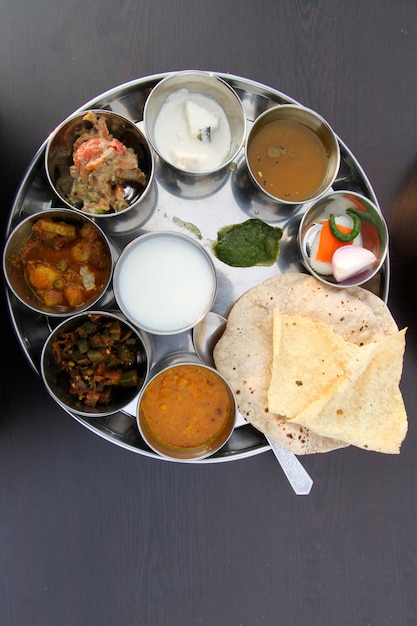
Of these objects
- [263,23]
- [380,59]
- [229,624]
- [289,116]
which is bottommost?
[229,624]

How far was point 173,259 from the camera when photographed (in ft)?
6.61

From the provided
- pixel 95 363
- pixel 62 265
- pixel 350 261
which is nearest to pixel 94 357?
pixel 95 363

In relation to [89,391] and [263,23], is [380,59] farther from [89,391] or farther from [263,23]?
[89,391]

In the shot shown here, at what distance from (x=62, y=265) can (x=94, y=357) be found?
39 cm

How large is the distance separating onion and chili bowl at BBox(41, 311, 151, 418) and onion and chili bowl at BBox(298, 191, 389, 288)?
0.81 meters

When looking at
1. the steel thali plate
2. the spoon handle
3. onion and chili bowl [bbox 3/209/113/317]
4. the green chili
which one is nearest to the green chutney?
the steel thali plate

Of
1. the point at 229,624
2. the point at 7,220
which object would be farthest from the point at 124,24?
the point at 229,624

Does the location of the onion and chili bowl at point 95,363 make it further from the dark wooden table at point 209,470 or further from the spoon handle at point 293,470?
the spoon handle at point 293,470

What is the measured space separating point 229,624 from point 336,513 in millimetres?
711

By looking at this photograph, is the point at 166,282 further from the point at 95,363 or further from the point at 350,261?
the point at 350,261

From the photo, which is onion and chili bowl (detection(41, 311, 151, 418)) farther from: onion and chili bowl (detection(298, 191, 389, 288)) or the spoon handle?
onion and chili bowl (detection(298, 191, 389, 288))

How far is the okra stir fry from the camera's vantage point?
195 cm

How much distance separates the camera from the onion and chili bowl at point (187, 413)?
6.59 feet

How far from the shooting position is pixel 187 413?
2.06 metres
